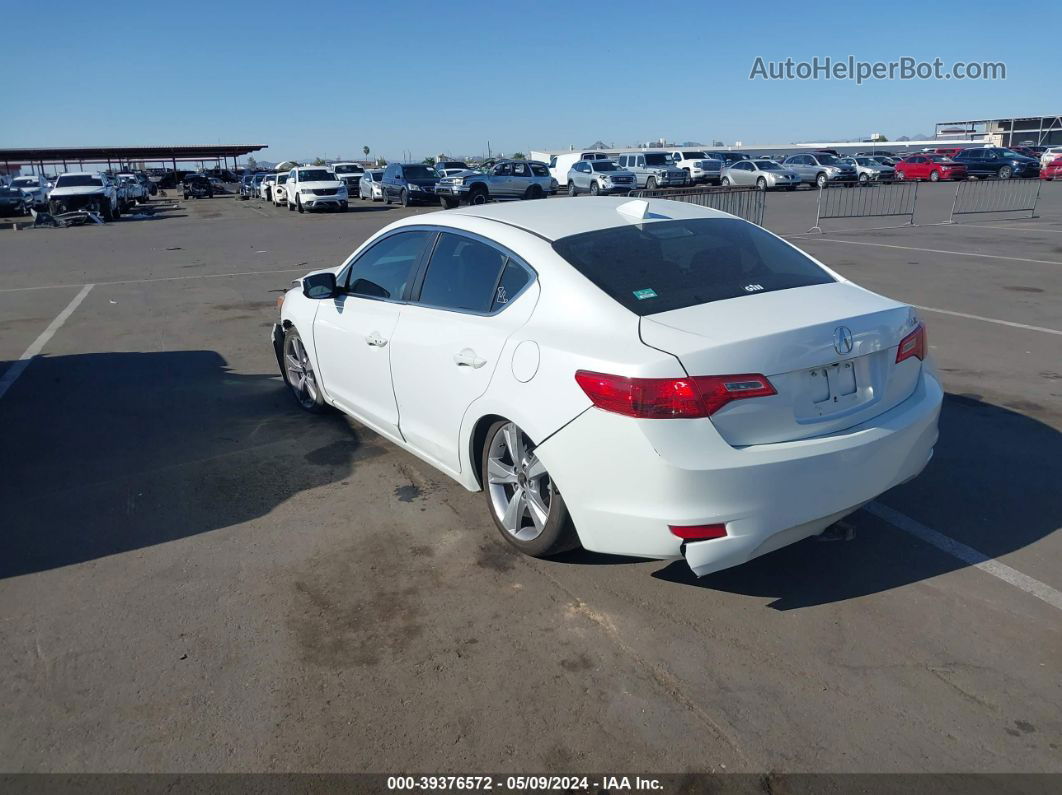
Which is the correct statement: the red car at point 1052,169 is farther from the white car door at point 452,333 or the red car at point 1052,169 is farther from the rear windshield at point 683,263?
the white car door at point 452,333

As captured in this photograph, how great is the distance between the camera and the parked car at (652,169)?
1527 inches

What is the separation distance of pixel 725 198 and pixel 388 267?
534 inches

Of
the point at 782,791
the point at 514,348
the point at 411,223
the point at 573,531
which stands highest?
the point at 411,223

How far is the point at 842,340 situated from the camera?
350 centimetres

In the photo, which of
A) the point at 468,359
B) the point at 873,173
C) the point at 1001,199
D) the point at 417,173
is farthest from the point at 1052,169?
the point at 468,359

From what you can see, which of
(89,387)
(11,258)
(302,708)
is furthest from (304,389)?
(11,258)

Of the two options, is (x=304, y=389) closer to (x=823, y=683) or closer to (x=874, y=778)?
(x=823, y=683)

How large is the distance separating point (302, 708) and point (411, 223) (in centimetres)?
297

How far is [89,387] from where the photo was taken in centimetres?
741

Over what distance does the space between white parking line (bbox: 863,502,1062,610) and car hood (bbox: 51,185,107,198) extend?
33.2m

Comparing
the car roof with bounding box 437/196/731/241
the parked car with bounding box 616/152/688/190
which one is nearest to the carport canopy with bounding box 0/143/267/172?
the parked car with bounding box 616/152/688/190

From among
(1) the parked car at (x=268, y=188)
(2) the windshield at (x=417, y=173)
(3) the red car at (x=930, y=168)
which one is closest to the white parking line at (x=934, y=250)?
(2) the windshield at (x=417, y=173)

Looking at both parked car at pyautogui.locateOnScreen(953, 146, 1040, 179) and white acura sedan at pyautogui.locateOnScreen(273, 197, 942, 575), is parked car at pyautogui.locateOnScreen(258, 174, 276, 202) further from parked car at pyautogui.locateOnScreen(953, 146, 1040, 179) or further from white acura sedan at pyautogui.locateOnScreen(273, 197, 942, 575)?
white acura sedan at pyautogui.locateOnScreen(273, 197, 942, 575)

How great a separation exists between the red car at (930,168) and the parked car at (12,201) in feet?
137
